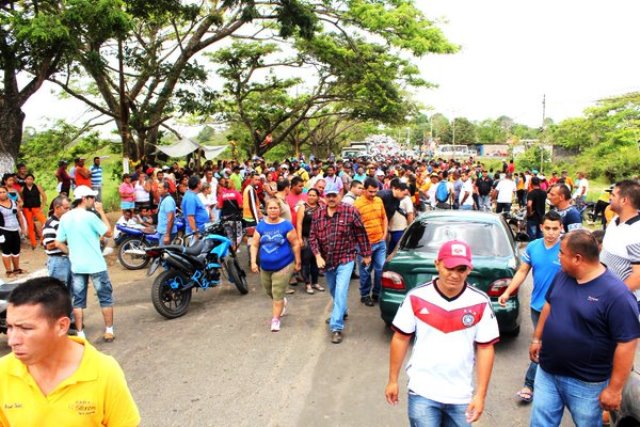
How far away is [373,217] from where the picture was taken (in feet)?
23.0

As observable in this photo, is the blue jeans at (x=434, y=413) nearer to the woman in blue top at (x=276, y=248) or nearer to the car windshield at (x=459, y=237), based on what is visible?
the car windshield at (x=459, y=237)

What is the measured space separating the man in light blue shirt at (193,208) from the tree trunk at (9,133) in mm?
5788

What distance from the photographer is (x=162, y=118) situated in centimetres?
1612

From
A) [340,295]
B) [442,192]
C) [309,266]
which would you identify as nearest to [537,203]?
[442,192]

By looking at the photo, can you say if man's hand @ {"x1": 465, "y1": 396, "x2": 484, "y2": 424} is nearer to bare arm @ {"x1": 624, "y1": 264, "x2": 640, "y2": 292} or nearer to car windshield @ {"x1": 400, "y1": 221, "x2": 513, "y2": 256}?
bare arm @ {"x1": 624, "y1": 264, "x2": 640, "y2": 292}

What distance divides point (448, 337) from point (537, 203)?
7.96 m

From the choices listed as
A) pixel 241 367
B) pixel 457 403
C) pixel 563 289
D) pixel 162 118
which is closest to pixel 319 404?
pixel 241 367

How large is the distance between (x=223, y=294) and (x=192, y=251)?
129 centimetres

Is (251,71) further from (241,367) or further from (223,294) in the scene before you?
(241,367)

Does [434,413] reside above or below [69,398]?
below

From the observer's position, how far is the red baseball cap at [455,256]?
267 cm

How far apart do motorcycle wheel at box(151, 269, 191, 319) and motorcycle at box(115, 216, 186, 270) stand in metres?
2.81

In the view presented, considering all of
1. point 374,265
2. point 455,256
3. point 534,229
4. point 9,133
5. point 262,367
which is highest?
point 9,133

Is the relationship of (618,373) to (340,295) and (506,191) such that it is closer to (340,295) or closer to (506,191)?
(340,295)
